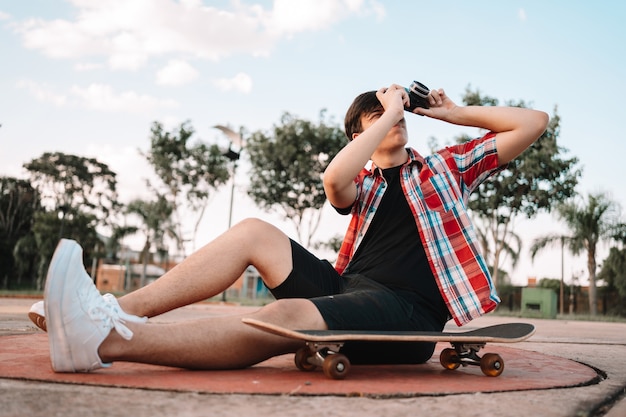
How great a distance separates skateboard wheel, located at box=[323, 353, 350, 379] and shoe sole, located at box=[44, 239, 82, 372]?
82cm

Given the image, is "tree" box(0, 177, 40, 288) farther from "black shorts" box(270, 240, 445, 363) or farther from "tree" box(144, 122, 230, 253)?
"black shorts" box(270, 240, 445, 363)

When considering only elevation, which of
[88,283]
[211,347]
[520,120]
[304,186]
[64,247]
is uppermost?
[304,186]

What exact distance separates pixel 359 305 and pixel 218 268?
540 mm

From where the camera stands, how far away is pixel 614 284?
79.3 feet

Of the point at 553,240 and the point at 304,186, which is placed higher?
the point at 304,186

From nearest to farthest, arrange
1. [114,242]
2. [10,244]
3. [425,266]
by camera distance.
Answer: [425,266]
[114,242]
[10,244]

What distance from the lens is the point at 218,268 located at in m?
2.02

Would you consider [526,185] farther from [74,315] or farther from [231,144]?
[74,315]

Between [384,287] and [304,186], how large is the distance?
18.5 m

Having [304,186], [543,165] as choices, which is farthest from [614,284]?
[304,186]

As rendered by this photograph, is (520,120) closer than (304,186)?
Yes

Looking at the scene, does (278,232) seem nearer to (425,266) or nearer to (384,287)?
(384,287)

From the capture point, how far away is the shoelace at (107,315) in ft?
5.45

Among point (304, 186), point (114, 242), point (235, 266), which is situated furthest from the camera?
point (114, 242)
